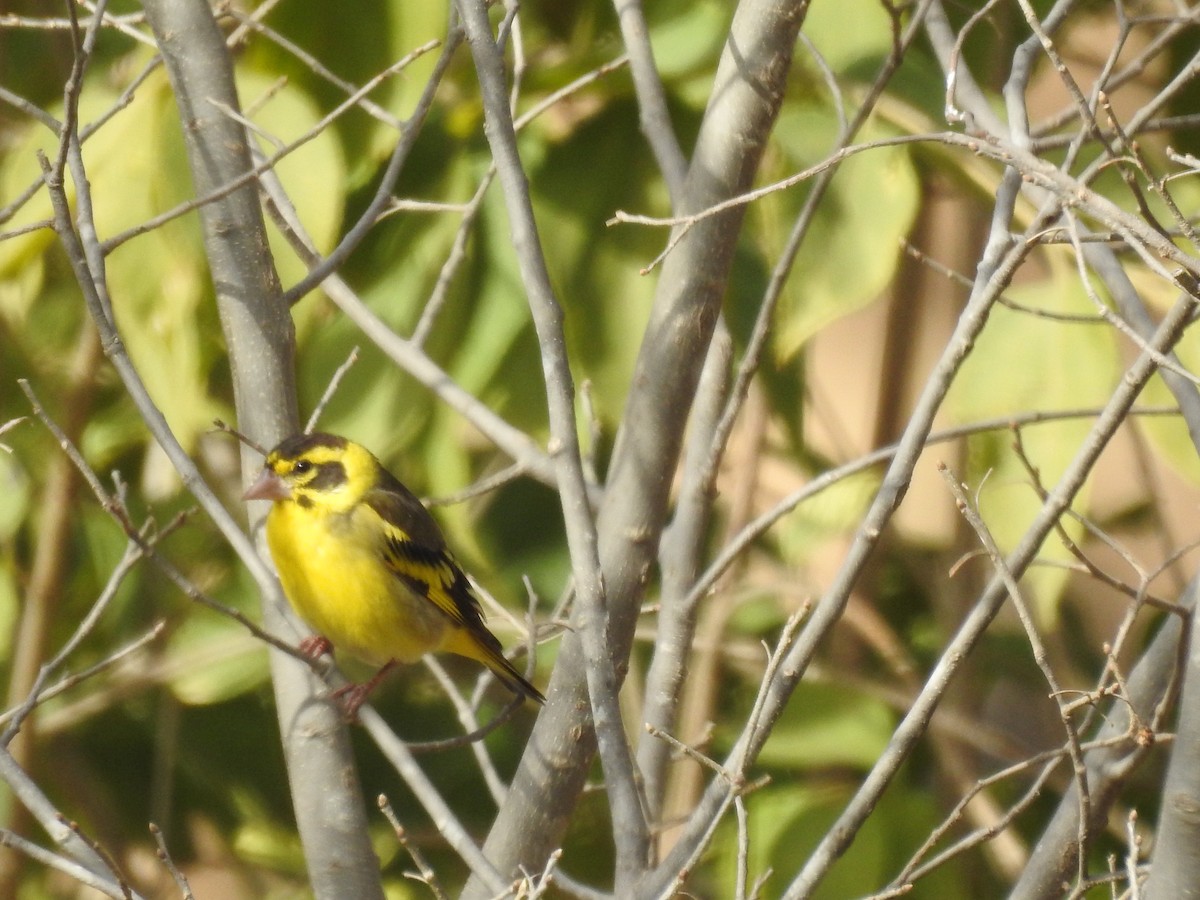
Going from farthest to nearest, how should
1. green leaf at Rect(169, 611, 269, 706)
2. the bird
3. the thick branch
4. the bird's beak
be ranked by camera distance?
green leaf at Rect(169, 611, 269, 706)
the bird
the bird's beak
the thick branch

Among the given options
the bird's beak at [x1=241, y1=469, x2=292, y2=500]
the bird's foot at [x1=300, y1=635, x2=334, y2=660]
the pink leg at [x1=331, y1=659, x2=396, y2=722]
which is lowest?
the pink leg at [x1=331, y1=659, x2=396, y2=722]

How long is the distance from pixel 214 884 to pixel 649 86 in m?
3.60

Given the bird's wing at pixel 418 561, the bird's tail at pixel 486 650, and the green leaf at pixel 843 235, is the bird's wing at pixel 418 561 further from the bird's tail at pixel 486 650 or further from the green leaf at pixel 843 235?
the green leaf at pixel 843 235

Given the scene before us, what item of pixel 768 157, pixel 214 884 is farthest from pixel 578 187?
pixel 214 884

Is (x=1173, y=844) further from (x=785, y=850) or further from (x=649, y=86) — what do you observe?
(x=785, y=850)

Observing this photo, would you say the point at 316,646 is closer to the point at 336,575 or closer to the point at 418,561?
the point at 336,575

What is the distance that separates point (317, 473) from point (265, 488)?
434 millimetres

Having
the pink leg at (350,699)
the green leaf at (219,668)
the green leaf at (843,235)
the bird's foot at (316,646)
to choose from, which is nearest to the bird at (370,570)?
the bird's foot at (316,646)

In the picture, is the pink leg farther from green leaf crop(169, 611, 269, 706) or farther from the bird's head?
green leaf crop(169, 611, 269, 706)

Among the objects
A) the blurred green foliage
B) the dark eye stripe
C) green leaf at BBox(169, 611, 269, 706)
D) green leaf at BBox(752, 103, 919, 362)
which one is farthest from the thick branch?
green leaf at BBox(169, 611, 269, 706)

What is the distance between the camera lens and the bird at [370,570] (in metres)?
3.17

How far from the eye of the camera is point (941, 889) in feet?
10.8

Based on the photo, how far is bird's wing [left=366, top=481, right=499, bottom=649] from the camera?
3297mm

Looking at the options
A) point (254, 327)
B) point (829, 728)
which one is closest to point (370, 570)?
point (254, 327)
